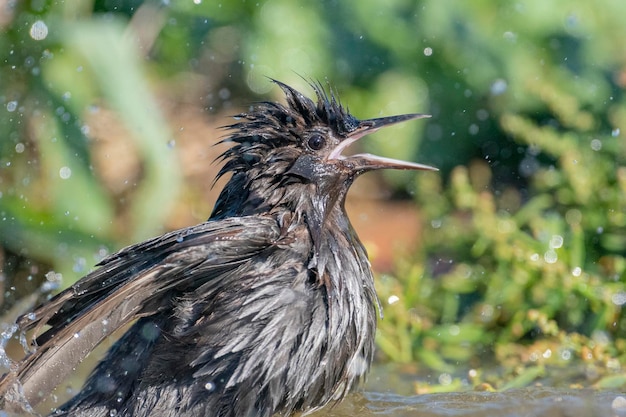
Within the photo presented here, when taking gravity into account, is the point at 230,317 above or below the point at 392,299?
below

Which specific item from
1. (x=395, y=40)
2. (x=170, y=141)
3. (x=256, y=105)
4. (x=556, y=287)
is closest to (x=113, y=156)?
(x=170, y=141)

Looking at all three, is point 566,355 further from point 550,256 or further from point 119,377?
point 119,377

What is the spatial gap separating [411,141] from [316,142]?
254 centimetres

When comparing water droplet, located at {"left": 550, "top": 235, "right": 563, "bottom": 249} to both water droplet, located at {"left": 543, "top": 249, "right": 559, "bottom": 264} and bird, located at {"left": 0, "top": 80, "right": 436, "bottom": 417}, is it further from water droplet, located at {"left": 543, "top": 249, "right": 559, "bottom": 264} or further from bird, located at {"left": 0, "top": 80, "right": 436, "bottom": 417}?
bird, located at {"left": 0, "top": 80, "right": 436, "bottom": 417}

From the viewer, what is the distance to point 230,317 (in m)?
3.88

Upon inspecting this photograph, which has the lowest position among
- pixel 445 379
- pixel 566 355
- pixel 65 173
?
pixel 445 379

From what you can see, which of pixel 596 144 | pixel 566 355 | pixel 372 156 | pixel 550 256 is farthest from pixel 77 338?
pixel 596 144

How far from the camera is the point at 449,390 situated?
481cm

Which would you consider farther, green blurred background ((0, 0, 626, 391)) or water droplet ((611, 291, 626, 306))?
green blurred background ((0, 0, 626, 391))

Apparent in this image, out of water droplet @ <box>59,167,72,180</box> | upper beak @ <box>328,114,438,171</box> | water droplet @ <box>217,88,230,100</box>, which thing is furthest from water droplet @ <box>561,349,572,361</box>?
water droplet @ <box>217,88,230,100</box>

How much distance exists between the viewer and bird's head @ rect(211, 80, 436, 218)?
4.18 metres

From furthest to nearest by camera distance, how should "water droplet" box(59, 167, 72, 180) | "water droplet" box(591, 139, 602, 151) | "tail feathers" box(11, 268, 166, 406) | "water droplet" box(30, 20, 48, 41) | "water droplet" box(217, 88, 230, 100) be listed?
"water droplet" box(217, 88, 230, 100), "water droplet" box(30, 20, 48, 41), "water droplet" box(59, 167, 72, 180), "water droplet" box(591, 139, 602, 151), "tail feathers" box(11, 268, 166, 406)

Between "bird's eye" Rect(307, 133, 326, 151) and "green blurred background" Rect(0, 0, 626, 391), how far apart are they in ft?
4.66

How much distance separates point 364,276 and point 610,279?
5.86 ft
